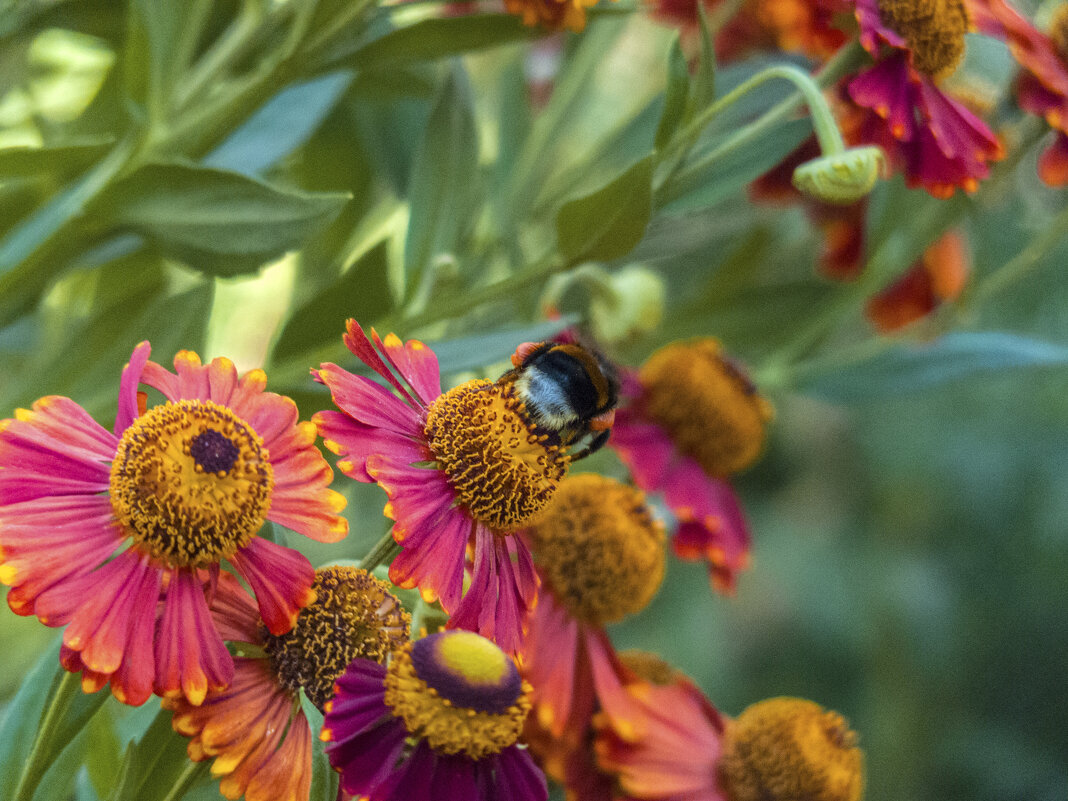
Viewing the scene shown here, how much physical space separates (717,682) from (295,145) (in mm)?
796

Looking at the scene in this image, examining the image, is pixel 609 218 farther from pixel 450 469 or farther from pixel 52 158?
pixel 52 158

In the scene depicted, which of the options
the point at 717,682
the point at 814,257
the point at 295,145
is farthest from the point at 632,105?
the point at 717,682

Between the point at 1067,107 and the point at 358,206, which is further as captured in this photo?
the point at 358,206

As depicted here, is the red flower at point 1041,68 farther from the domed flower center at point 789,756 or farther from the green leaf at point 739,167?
the domed flower center at point 789,756

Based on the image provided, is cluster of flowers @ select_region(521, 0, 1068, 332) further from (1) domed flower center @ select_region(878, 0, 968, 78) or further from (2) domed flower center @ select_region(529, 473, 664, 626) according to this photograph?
(2) domed flower center @ select_region(529, 473, 664, 626)

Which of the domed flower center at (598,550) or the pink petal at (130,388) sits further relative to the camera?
the domed flower center at (598,550)

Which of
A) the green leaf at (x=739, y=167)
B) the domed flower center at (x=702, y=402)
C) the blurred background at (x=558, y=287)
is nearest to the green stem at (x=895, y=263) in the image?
the blurred background at (x=558, y=287)

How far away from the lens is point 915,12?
1.72 feet

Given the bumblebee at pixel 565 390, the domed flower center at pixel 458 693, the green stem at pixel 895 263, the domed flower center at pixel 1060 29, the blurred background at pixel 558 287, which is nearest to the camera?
the domed flower center at pixel 458 693

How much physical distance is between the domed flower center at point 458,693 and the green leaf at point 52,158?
325 millimetres

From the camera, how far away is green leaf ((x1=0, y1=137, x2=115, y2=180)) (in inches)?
19.6

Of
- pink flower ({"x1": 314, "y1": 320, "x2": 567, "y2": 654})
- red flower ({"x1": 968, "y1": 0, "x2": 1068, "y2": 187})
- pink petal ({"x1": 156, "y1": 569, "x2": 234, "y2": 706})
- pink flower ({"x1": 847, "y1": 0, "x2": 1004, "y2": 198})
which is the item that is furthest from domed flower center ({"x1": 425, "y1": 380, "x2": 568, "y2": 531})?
red flower ({"x1": 968, "y1": 0, "x2": 1068, "y2": 187})

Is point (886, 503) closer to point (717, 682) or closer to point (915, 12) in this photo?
point (717, 682)

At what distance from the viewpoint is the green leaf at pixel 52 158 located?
497mm
